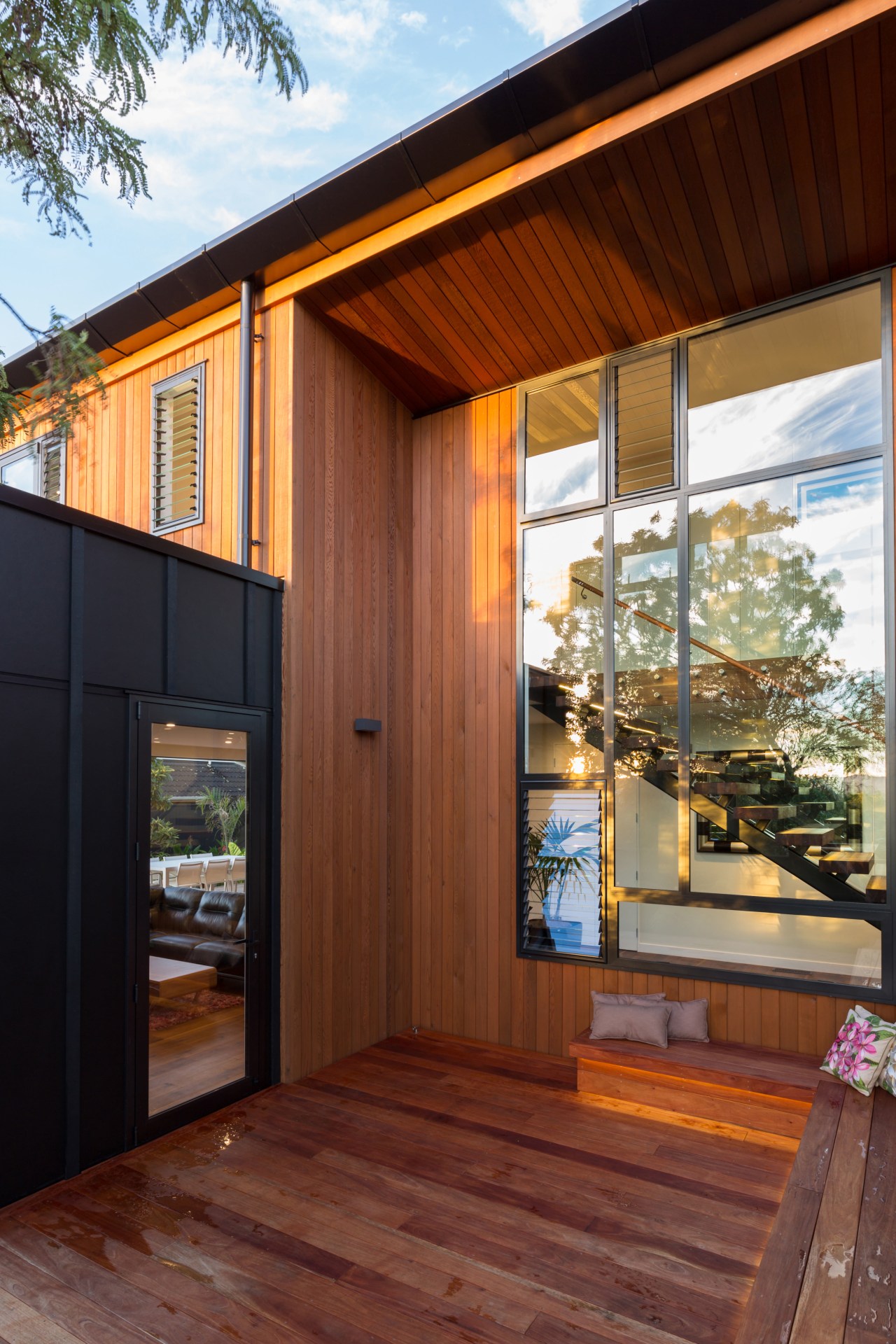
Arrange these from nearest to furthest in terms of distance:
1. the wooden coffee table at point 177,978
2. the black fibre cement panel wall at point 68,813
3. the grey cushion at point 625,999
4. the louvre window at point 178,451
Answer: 1. the black fibre cement panel wall at point 68,813
2. the wooden coffee table at point 177,978
3. the grey cushion at point 625,999
4. the louvre window at point 178,451

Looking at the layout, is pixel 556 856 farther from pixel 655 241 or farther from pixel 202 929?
pixel 655 241

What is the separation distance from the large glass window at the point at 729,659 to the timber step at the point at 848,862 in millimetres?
10

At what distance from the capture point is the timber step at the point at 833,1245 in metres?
2.13

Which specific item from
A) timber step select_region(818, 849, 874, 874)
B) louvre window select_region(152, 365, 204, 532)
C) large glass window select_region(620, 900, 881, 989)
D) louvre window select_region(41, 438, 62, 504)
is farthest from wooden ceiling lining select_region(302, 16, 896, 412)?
large glass window select_region(620, 900, 881, 989)

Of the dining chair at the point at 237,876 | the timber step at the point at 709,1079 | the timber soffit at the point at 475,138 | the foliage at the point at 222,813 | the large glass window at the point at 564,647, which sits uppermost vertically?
the timber soffit at the point at 475,138

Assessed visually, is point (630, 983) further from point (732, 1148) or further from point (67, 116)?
point (67, 116)

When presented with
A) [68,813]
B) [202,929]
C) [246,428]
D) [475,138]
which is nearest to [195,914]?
[202,929]

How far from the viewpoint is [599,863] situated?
5.25 meters

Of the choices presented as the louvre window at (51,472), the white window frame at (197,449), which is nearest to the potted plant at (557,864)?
the white window frame at (197,449)

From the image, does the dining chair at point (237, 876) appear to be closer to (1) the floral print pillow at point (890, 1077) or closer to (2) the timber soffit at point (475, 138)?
(1) the floral print pillow at point (890, 1077)

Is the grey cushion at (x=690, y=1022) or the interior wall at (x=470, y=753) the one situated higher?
the interior wall at (x=470, y=753)

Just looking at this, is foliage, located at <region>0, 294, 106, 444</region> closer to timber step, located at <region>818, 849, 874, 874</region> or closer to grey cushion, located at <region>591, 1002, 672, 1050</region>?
grey cushion, located at <region>591, 1002, 672, 1050</region>

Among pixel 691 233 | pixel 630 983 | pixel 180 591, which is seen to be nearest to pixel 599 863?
pixel 630 983

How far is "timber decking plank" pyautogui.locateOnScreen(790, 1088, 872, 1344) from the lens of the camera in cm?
213
